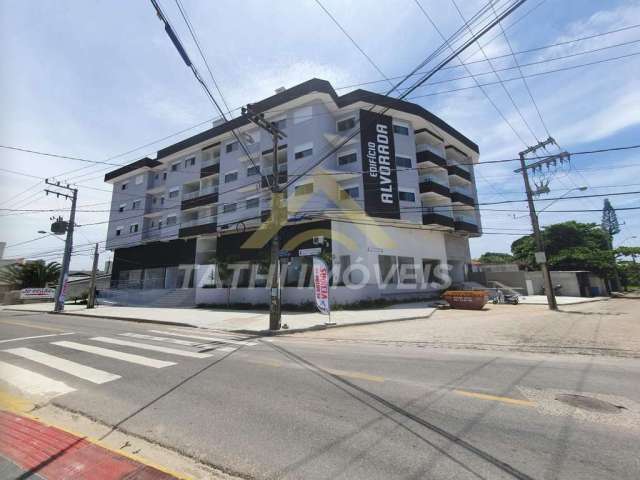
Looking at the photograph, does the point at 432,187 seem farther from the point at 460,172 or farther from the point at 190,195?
the point at 190,195

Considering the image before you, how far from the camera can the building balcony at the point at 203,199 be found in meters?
32.0

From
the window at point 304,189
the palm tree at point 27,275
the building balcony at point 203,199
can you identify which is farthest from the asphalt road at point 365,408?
the palm tree at point 27,275

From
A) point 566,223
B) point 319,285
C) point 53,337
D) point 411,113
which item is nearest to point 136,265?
point 53,337

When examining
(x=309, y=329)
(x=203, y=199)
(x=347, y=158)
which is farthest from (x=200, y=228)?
(x=309, y=329)

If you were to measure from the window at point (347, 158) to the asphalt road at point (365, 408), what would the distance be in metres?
20.6

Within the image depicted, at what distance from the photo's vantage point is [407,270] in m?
27.8

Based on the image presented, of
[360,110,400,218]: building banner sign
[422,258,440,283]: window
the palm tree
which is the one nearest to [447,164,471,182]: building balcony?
[360,110,400,218]: building banner sign

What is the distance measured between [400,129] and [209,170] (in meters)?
20.7

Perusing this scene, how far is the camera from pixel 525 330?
1151 cm

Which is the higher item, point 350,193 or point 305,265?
point 350,193

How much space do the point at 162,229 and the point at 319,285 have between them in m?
28.6

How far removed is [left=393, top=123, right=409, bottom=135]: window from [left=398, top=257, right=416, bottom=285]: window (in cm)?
1186

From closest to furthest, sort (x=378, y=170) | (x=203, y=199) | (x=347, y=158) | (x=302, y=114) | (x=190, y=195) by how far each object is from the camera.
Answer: (x=378, y=170), (x=347, y=158), (x=302, y=114), (x=203, y=199), (x=190, y=195)

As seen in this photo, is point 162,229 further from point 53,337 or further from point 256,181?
point 53,337
